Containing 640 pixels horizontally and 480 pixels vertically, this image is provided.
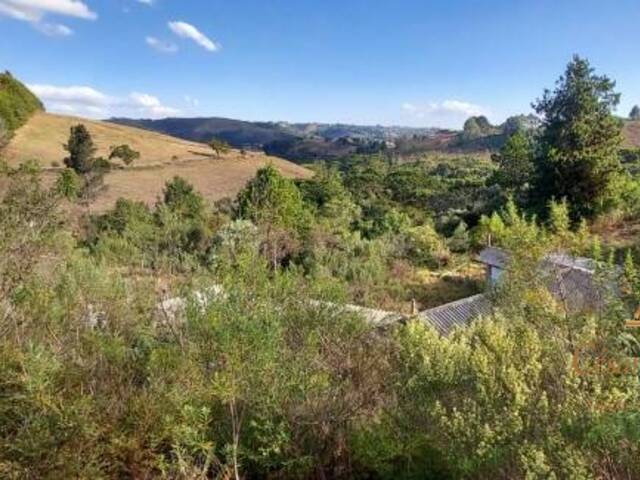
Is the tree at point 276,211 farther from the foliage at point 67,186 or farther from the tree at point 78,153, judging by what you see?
the tree at point 78,153

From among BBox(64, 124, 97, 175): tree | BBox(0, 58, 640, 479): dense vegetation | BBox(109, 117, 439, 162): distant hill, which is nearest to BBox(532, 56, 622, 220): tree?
BBox(0, 58, 640, 479): dense vegetation

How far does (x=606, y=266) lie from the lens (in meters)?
5.99

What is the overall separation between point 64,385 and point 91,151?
4069 centimetres

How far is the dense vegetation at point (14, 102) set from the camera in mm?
47519

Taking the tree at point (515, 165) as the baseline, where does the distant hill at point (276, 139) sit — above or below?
below

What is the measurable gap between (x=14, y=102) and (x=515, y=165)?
143ft

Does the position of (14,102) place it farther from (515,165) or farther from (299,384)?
(299,384)

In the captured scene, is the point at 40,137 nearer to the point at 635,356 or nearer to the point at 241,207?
the point at 241,207

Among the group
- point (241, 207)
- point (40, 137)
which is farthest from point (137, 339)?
point (40, 137)

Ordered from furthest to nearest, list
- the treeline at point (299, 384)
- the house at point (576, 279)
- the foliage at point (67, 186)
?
the foliage at point (67, 186)
the house at point (576, 279)
the treeline at point (299, 384)

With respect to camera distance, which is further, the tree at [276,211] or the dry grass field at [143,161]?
the dry grass field at [143,161]

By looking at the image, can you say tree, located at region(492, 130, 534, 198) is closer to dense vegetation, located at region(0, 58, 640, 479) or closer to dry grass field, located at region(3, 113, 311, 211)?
dry grass field, located at region(3, 113, 311, 211)

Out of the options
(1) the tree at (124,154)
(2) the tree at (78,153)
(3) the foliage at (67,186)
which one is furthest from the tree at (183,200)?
(1) the tree at (124,154)

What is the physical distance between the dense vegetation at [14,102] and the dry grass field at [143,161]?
35.4 inches
